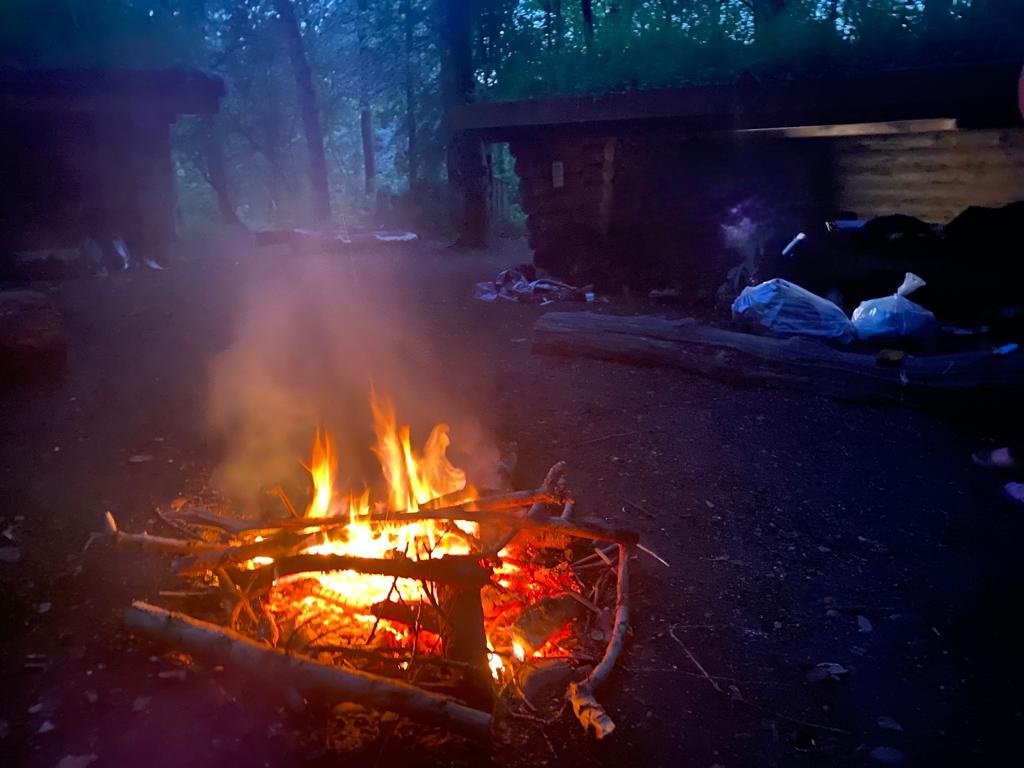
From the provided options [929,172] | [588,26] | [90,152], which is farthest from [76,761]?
[90,152]

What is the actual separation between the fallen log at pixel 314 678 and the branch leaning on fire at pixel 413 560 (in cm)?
13

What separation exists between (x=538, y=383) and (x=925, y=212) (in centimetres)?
534

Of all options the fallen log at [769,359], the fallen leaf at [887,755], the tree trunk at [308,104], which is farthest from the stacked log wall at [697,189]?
the tree trunk at [308,104]

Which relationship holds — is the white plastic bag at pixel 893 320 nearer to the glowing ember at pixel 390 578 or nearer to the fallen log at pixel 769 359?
the fallen log at pixel 769 359

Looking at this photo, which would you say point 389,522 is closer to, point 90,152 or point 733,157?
point 733,157

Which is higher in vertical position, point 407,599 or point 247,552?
point 247,552

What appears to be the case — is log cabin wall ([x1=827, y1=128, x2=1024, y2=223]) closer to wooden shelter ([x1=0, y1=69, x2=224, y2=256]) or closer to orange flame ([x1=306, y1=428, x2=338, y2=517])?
orange flame ([x1=306, y1=428, x2=338, y2=517])

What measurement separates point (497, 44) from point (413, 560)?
12.0 meters

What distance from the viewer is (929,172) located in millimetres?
8109

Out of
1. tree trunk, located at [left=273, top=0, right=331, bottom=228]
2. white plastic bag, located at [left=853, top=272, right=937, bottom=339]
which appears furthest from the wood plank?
tree trunk, located at [left=273, top=0, right=331, bottom=228]

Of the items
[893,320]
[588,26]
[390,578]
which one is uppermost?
[588,26]

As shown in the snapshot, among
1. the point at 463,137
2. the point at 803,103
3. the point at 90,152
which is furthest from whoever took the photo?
the point at 463,137

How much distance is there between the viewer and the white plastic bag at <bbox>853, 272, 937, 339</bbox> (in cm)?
623

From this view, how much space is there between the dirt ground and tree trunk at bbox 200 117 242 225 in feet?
70.3
